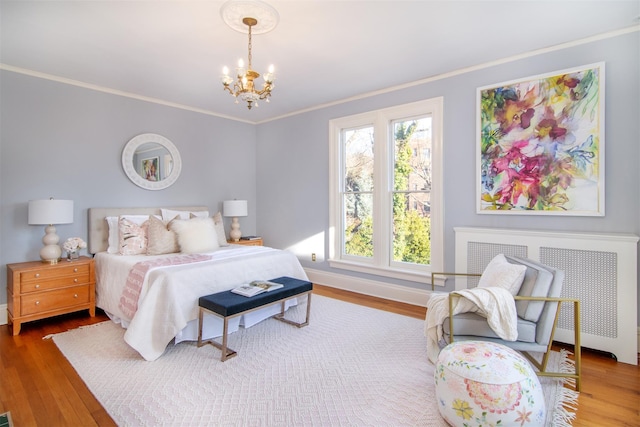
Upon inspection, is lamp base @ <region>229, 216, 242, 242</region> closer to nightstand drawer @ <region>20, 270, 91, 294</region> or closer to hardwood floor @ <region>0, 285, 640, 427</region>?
nightstand drawer @ <region>20, 270, 91, 294</region>

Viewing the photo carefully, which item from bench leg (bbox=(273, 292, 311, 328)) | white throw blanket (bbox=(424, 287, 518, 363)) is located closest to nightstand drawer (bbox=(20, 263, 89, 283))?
bench leg (bbox=(273, 292, 311, 328))

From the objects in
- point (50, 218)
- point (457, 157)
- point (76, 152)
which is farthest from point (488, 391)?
point (76, 152)

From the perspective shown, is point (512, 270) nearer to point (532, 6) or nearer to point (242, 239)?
point (532, 6)

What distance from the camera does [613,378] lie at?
7.50 feet

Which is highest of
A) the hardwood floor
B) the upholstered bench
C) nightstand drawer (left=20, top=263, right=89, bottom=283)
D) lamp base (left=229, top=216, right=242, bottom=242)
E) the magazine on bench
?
lamp base (left=229, top=216, right=242, bottom=242)

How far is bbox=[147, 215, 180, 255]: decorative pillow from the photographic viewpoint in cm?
359

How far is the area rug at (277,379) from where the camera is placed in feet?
6.20

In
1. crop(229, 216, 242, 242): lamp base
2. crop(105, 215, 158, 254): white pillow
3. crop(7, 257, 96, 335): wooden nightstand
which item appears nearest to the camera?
crop(7, 257, 96, 335): wooden nightstand

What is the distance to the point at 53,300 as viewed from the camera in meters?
3.23

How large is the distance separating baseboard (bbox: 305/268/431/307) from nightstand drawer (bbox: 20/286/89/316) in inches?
113

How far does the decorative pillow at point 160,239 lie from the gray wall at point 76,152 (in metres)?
0.87

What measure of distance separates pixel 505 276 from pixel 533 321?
1.12 ft

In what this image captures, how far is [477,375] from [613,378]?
1428 millimetres

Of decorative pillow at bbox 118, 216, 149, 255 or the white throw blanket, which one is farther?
decorative pillow at bbox 118, 216, 149, 255
